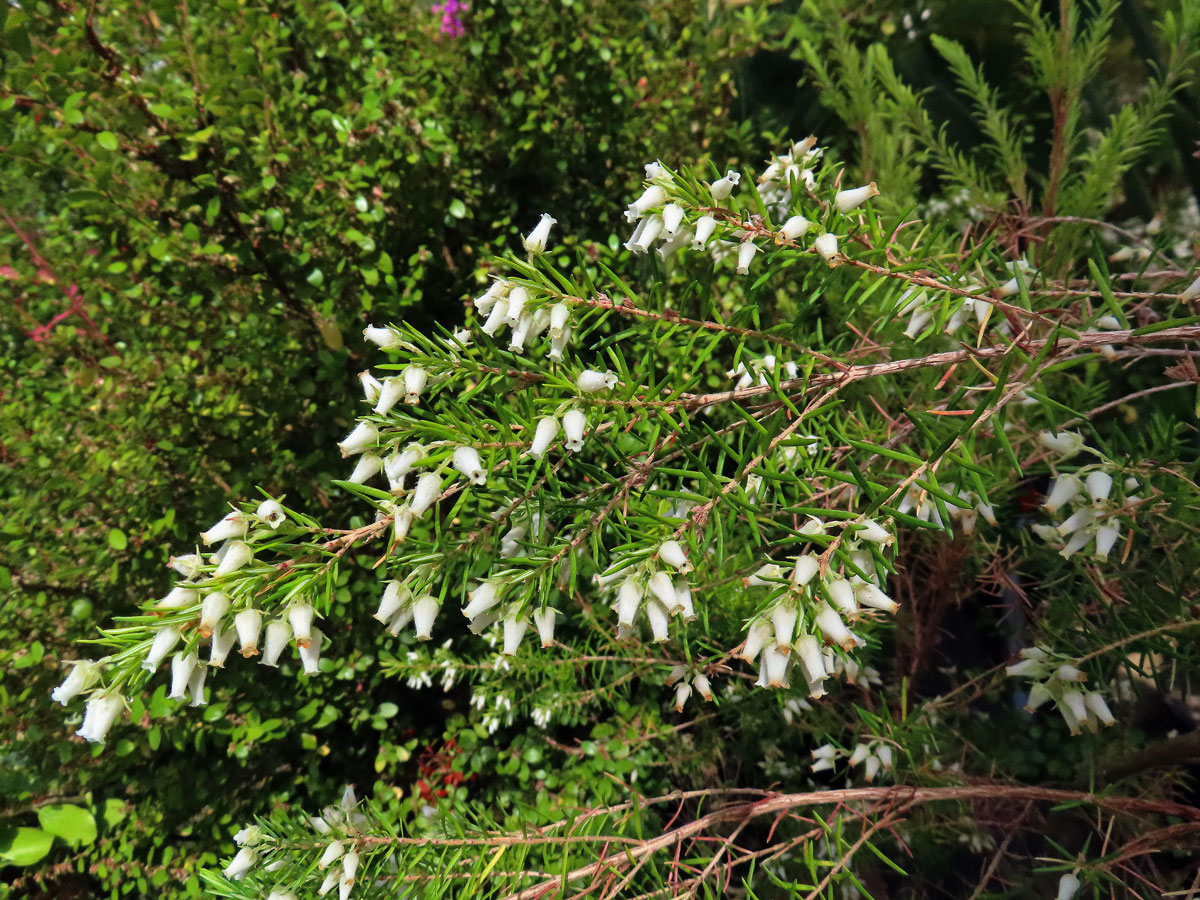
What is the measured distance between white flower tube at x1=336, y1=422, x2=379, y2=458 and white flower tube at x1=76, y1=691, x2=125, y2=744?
38 cm

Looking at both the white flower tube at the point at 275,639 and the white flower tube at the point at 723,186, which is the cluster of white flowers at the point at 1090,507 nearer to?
the white flower tube at the point at 723,186

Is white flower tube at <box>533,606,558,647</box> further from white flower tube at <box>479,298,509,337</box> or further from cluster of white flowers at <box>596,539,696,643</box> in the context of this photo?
white flower tube at <box>479,298,509,337</box>

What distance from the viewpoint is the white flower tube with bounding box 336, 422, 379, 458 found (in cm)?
75

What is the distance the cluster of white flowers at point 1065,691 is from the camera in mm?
898

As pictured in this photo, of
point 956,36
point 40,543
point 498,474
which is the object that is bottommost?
point 40,543

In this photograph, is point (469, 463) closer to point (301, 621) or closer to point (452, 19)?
point (301, 621)

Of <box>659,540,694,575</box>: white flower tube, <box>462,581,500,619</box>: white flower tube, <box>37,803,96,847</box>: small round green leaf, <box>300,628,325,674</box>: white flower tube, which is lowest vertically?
<box>37,803,96,847</box>: small round green leaf

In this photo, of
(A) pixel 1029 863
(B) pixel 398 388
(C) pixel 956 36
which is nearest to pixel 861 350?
(B) pixel 398 388

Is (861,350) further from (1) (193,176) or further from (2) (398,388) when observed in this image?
(1) (193,176)

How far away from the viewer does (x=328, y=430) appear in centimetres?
166

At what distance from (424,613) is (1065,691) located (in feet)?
3.13

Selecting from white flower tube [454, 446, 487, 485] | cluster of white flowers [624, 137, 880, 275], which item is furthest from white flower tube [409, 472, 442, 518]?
cluster of white flowers [624, 137, 880, 275]

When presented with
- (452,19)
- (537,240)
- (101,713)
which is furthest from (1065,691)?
(452,19)

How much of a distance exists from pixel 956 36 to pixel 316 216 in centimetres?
275
